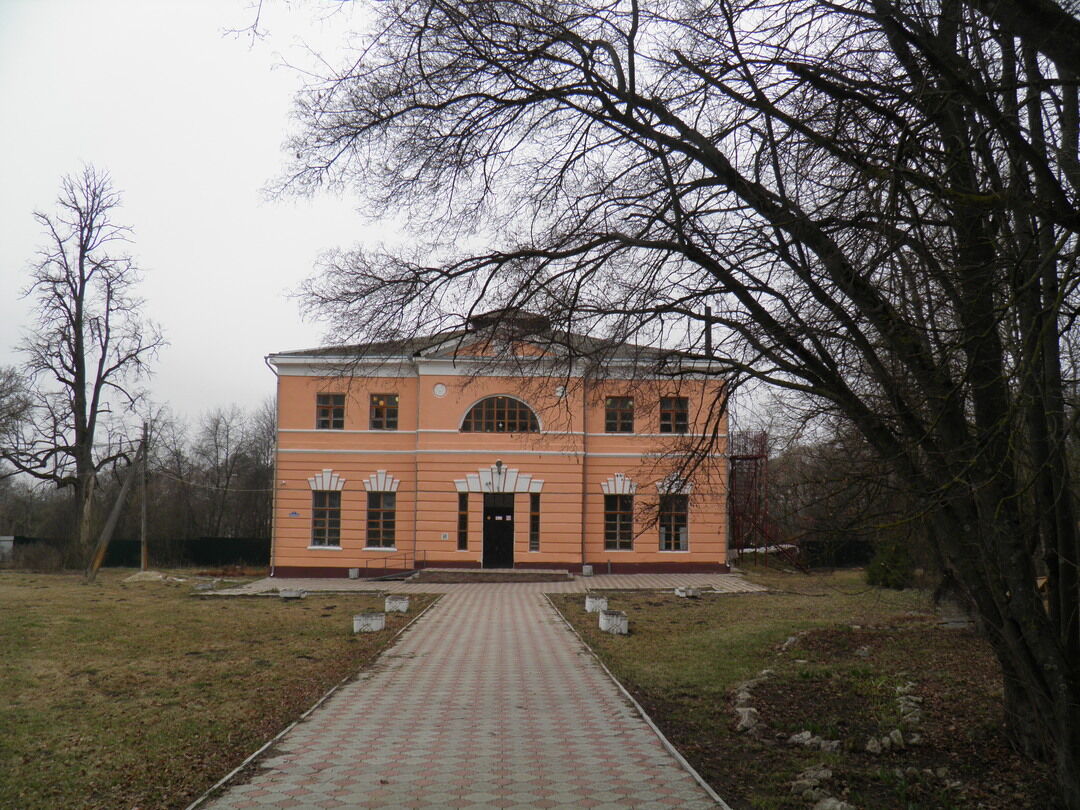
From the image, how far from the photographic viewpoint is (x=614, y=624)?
16.6m

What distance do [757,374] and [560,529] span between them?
23.5 m

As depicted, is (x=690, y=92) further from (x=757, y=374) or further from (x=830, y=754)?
(x=830, y=754)

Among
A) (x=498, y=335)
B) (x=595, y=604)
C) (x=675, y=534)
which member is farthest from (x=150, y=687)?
(x=675, y=534)

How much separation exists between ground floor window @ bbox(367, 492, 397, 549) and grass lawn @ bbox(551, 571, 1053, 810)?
1401 cm

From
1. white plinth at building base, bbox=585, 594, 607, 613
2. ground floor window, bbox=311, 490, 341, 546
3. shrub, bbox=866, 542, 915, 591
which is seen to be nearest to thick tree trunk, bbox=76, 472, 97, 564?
ground floor window, bbox=311, 490, 341, 546

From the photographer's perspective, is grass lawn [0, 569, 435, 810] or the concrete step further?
the concrete step

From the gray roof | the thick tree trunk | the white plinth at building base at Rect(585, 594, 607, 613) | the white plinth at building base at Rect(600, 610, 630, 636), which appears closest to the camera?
the gray roof

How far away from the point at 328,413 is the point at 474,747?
83.6 ft

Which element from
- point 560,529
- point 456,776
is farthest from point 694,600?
point 456,776

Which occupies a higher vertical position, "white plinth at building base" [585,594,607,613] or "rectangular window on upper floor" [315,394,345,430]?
"rectangular window on upper floor" [315,394,345,430]

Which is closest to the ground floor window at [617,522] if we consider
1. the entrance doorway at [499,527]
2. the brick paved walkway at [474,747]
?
the entrance doorway at [499,527]

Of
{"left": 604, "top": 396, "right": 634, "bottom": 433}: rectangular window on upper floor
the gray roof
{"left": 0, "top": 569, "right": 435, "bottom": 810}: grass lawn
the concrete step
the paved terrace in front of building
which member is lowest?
the concrete step

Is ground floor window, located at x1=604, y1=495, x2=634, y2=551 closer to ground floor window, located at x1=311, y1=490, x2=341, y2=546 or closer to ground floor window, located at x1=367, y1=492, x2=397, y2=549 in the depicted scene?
ground floor window, located at x1=367, y1=492, x2=397, y2=549

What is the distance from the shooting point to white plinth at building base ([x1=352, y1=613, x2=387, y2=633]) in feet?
54.6
